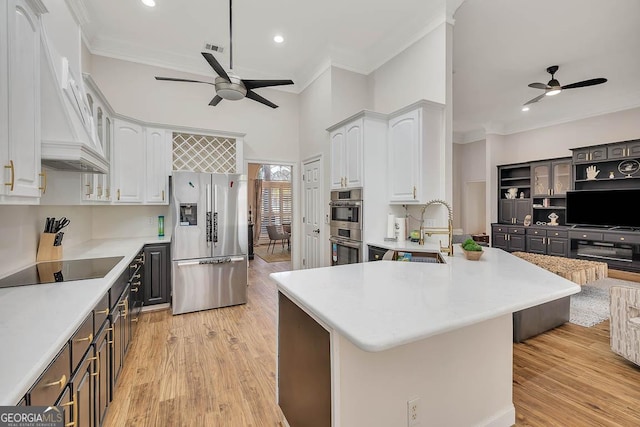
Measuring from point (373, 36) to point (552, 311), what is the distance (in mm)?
4063

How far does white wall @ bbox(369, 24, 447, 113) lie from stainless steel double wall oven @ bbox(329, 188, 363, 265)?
4.88 ft

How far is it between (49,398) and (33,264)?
1841 mm

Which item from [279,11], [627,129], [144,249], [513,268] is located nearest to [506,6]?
[279,11]

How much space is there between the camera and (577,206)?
6.09 meters

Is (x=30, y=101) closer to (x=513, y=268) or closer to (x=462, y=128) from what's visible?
(x=513, y=268)

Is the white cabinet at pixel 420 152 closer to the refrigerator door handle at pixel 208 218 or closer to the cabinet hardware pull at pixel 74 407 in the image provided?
the refrigerator door handle at pixel 208 218

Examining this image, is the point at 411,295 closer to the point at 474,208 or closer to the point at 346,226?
the point at 346,226

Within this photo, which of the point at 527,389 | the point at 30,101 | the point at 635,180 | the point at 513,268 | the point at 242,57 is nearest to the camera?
the point at 30,101

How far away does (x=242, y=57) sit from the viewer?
14.8ft

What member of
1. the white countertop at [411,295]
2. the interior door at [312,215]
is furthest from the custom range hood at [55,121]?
the interior door at [312,215]

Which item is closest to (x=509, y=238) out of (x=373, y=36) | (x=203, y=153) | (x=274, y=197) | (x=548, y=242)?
(x=548, y=242)

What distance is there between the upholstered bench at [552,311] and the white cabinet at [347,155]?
2.28 metres

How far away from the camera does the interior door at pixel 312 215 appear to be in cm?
470

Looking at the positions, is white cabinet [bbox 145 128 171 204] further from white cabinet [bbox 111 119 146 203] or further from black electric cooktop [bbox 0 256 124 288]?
black electric cooktop [bbox 0 256 124 288]
